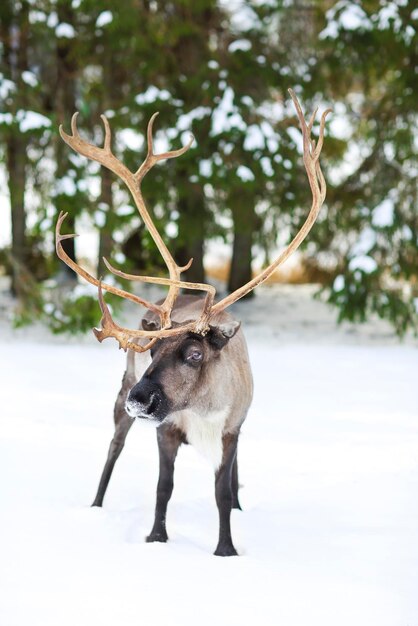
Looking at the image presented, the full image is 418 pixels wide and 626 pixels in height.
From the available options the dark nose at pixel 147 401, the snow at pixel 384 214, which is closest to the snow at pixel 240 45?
the snow at pixel 384 214

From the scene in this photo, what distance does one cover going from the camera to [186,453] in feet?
19.7

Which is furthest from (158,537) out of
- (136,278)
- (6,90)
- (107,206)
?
(6,90)

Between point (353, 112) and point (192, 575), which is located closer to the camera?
point (192, 575)

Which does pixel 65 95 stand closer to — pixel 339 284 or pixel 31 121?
pixel 31 121

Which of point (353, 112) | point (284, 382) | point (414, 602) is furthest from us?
point (353, 112)

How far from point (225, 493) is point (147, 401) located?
0.69 m

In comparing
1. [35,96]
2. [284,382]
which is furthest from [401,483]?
[35,96]

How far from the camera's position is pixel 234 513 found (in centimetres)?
475

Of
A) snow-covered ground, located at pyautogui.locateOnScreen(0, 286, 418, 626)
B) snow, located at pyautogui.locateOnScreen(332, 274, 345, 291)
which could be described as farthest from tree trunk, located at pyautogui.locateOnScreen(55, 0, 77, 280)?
snow, located at pyautogui.locateOnScreen(332, 274, 345, 291)

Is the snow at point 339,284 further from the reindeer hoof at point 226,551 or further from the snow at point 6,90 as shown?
the reindeer hoof at point 226,551

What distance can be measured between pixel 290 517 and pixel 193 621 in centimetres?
145

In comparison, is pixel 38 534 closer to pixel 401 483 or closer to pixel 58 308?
pixel 401 483

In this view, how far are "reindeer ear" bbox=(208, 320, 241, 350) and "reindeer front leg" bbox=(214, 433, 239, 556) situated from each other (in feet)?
1.51

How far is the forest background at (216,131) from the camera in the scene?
32.9ft
